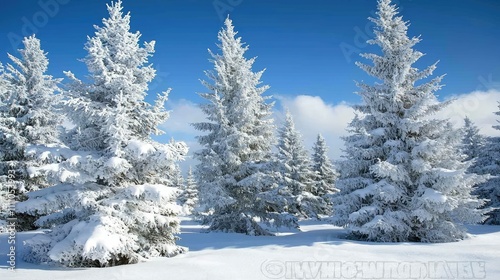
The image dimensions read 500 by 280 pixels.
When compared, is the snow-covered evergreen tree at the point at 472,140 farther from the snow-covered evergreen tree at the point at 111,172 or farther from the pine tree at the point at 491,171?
the snow-covered evergreen tree at the point at 111,172

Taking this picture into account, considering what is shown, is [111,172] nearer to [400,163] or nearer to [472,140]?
[400,163]

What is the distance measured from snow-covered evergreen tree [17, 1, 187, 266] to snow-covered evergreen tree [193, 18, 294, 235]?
6.01 meters

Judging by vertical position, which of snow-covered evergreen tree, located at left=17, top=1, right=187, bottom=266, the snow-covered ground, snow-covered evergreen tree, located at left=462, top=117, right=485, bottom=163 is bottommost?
the snow-covered ground

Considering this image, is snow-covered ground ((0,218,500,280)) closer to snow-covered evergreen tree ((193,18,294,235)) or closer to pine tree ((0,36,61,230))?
snow-covered evergreen tree ((193,18,294,235))

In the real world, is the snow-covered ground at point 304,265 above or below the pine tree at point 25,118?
below

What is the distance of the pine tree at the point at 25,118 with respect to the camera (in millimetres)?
18922

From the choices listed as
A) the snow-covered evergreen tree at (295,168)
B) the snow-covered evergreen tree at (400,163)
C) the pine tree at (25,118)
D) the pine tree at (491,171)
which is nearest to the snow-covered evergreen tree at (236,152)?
the snow-covered evergreen tree at (400,163)

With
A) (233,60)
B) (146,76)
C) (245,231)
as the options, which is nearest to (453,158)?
(245,231)

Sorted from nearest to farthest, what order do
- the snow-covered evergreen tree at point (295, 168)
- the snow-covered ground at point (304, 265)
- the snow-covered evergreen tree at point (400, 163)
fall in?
the snow-covered ground at point (304, 265) < the snow-covered evergreen tree at point (400, 163) < the snow-covered evergreen tree at point (295, 168)

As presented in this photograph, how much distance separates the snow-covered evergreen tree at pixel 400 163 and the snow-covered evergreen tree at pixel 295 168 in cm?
1527

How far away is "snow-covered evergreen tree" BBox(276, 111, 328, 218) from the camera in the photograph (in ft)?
102

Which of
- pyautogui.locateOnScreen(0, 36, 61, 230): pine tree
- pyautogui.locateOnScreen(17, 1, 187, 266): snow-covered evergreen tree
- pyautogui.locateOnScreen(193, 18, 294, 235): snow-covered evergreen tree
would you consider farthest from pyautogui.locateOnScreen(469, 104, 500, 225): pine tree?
pyautogui.locateOnScreen(0, 36, 61, 230): pine tree

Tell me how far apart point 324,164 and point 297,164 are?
299 inches

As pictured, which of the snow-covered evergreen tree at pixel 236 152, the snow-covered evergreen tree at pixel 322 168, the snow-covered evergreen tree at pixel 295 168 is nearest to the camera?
the snow-covered evergreen tree at pixel 236 152
